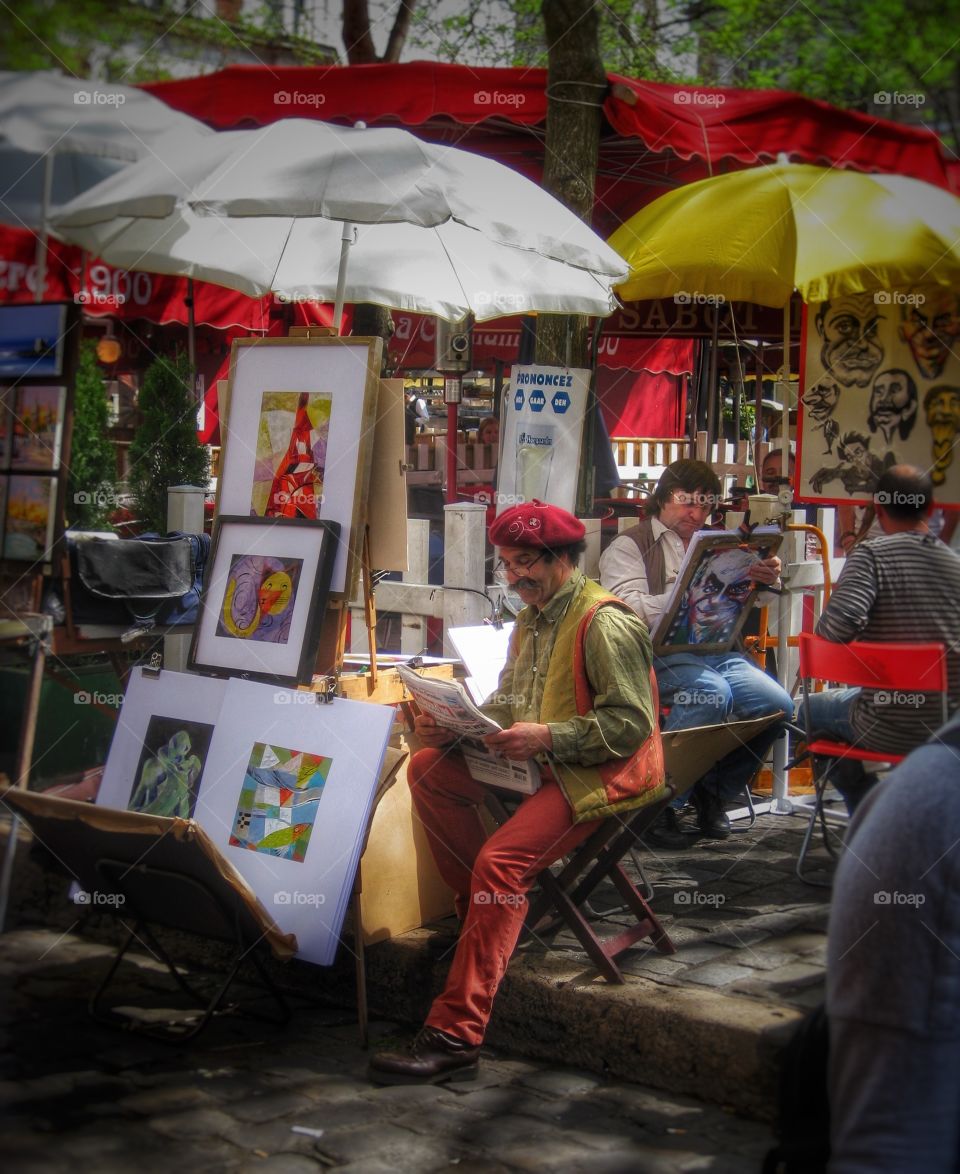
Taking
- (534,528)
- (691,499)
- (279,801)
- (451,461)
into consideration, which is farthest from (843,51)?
(279,801)

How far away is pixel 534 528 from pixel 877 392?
82.5 inches

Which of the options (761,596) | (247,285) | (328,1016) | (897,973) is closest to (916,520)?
(761,596)

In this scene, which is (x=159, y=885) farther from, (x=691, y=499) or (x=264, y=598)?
(x=691, y=499)

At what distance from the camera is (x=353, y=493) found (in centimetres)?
426

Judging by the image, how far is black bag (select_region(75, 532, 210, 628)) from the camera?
4.54m

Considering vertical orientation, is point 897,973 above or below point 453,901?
above

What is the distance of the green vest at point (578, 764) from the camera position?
363 cm

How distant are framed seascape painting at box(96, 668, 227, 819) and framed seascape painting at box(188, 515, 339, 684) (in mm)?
126

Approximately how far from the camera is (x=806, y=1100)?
1.57m

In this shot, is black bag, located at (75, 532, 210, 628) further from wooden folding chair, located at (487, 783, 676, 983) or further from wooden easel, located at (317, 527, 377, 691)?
wooden folding chair, located at (487, 783, 676, 983)

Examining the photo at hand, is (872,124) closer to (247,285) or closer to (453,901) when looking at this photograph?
(247,285)

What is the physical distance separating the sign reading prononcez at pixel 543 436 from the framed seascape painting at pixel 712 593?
87 cm

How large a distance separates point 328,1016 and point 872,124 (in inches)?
241

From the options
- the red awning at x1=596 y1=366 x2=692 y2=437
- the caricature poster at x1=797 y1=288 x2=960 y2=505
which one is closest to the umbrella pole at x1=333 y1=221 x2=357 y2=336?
the caricature poster at x1=797 y1=288 x2=960 y2=505
